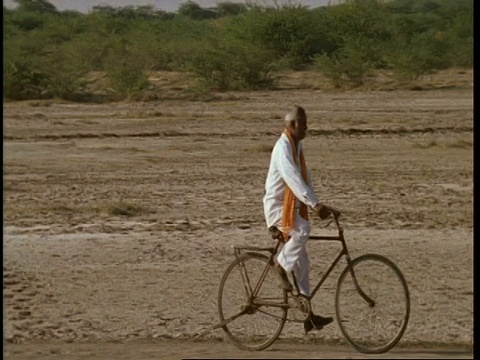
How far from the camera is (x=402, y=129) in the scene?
66.3 feet

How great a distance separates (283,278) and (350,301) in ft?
1.74

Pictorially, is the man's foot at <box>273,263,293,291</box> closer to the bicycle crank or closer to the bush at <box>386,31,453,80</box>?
the bicycle crank

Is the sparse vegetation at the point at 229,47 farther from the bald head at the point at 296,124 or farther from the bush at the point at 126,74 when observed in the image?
the bald head at the point at 296,124

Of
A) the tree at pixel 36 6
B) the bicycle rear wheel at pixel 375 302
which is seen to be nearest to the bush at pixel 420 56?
the tree at pixel 36 6

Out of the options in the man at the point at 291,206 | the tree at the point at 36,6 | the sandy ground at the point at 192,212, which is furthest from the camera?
the tree at the point at 36,6

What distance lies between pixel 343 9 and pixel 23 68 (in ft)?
39.6

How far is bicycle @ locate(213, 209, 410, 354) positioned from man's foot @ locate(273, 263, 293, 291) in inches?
1.6

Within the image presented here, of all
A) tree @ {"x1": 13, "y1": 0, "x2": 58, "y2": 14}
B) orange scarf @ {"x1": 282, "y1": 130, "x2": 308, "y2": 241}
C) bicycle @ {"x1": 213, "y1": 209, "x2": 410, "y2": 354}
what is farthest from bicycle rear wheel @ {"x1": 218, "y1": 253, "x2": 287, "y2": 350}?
tree @ {"x1": 13, "y1": 0, "x2": 58, "y2": 14}

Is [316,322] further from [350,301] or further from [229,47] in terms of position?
[229,47]

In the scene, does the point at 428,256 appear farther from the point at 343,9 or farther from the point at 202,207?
the point at 343,9

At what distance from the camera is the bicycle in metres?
7.73

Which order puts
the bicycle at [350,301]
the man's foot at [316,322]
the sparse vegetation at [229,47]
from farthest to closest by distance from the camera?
the sparse vegetation at [229,47] < the bicycle at [350,301] < the man's foot at [316,322]

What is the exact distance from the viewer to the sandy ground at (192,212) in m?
8.66
